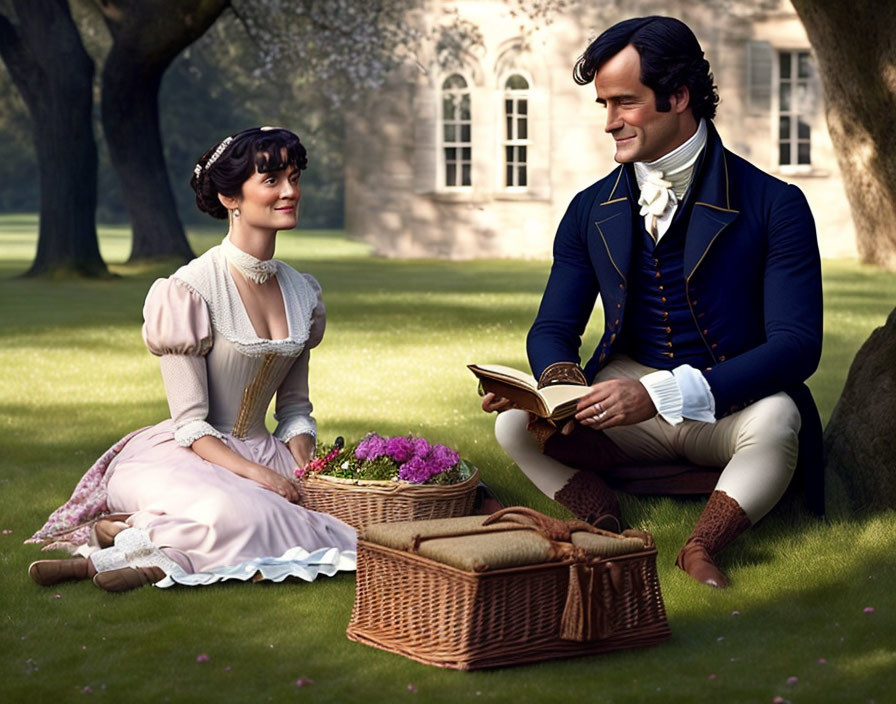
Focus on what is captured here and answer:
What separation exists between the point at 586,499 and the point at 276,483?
1.10 m

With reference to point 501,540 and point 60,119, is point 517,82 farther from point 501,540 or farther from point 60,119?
point 501,540

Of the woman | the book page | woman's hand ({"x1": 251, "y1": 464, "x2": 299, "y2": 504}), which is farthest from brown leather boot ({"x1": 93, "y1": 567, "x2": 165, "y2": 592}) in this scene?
the book page

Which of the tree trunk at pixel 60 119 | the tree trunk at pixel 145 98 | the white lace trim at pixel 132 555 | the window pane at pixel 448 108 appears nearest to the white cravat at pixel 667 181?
the white lace trim at pixel 132 555

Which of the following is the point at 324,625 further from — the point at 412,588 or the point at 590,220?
the point at 590,220

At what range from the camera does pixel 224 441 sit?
5.64 m

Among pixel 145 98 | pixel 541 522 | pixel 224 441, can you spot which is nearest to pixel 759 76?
pixel 145 98

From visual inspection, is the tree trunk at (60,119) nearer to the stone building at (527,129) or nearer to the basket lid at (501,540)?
the stone building at (527,129)

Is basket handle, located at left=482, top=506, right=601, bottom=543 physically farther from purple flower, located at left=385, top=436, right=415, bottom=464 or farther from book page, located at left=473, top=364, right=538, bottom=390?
purple flower, located at left=385, top=436, right=415, bottom=464

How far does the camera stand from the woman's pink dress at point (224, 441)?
17.3 feet

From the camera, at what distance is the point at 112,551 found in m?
5.29

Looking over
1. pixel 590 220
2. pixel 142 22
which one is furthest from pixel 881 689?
pixel 142 22

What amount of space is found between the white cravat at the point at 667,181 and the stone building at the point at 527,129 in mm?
19587

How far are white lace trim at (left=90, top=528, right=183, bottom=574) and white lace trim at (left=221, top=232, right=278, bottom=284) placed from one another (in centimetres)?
102

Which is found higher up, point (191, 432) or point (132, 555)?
point (191, 432)
